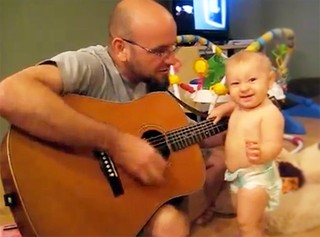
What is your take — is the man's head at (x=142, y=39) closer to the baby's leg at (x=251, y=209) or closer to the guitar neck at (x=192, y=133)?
the guitar neck at (x=192, y=133)

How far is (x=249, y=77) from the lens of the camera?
4.32ft

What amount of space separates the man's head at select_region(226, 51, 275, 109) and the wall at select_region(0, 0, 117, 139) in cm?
153

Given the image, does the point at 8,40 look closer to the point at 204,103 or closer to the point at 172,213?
the point at 204,103

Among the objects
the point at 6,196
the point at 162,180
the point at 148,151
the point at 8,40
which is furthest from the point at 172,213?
the point at 8,40

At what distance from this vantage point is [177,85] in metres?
1.98

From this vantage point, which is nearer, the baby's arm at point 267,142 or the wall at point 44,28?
the baby's arm at point 267,142

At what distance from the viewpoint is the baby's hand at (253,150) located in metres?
1.34

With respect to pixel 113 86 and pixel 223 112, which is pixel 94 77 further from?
pixel 223 112

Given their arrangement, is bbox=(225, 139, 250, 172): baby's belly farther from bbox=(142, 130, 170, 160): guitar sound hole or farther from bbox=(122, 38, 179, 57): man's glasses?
bbox=(122, 38, 179, 57): man's glasses

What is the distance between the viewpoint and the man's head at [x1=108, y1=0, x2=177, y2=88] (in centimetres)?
133

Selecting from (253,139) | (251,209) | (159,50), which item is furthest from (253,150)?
(159,50)

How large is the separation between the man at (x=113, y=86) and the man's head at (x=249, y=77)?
0.64ft

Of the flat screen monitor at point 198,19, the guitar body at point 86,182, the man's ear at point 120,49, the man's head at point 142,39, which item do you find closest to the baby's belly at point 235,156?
the guitar body at point 86,182

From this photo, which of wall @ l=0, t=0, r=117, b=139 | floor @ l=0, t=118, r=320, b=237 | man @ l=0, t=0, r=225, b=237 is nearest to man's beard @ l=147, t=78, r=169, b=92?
man @ l=0, t=0, r=225, b=237
